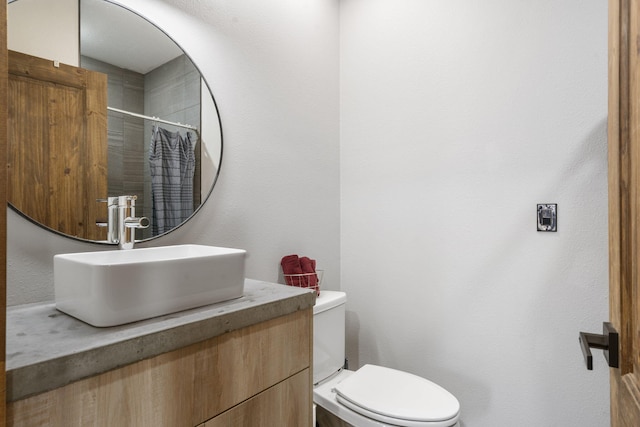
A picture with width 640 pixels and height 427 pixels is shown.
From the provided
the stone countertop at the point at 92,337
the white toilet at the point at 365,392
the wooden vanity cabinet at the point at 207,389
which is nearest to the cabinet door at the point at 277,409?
the wooden vanity cabinet at the point at 207,389

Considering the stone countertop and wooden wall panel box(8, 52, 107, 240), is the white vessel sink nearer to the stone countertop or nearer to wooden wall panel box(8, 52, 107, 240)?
the stone countertop

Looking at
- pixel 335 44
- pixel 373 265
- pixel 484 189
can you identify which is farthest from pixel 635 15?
pixel 335 44

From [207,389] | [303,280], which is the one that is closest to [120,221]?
[207,389]

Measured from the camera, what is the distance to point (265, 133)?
1.72 meters

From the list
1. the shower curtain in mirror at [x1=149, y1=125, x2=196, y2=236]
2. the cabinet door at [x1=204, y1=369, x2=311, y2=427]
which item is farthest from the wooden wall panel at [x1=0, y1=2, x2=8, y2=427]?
the shower curtain in mirror at [x1=149, y1=125, x2=196, y2=236]

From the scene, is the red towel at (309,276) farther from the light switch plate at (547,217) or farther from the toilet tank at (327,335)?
the light switch plate at (547,217)

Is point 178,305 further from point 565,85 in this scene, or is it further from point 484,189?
point 565,85

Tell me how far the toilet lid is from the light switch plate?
82 centimetres

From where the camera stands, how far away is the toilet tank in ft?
5.22

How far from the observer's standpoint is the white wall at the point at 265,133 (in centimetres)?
139

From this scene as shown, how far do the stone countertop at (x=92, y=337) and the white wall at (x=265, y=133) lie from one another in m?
0.33

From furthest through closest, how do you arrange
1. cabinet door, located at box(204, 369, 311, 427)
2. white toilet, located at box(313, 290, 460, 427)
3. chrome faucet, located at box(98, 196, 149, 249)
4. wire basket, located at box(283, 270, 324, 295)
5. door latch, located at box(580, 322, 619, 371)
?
wire basket, located at box(283, 270, 324, 295), white toilet, located at box(313, 290, 460, 427), chrome faucet, located at box(98, 196, 149, 249), cabinet door, located at box(204, 369, 311, 427), door latch, located at box(580, 322, 619, 371)

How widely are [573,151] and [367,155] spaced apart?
0.98 m

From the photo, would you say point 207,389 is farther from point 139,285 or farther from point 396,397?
point 396,397
